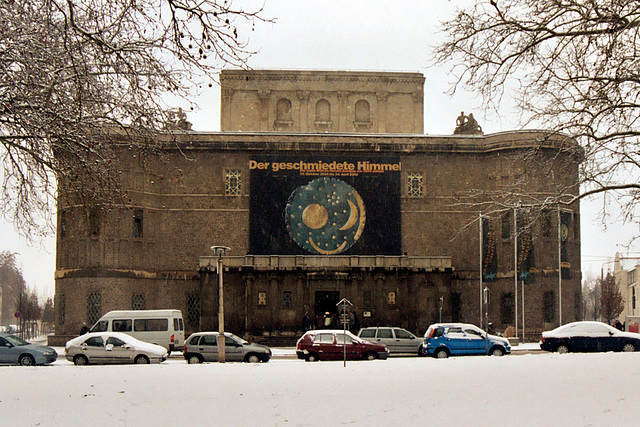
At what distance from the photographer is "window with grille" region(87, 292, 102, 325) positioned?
167 feet

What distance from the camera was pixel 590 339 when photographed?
3375 centimetres

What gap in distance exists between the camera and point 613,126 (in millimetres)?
21062

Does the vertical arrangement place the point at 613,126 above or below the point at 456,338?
above

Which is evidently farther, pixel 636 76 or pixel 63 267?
pixel 63 267

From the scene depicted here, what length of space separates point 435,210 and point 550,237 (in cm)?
747

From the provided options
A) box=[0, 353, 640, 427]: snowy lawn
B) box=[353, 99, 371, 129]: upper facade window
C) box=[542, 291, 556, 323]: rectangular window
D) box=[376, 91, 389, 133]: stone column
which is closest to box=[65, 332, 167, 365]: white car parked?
box=[0, 353, 640, 427]: snowy lawn

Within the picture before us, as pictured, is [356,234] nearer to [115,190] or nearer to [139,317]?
[139,317]

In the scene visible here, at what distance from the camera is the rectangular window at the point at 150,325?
39219mm

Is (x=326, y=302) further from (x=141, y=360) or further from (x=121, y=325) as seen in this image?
(x=141, y=360)

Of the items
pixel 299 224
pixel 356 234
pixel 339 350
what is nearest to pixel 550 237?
pixel 356 234

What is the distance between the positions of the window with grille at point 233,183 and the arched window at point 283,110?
471 inches

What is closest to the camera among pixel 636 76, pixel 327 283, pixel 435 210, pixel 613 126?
pixel 636 76

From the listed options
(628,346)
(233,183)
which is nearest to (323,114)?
(233,183)

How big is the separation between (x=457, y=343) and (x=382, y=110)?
3393 cm
